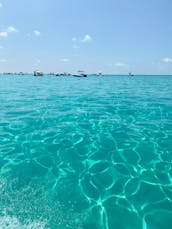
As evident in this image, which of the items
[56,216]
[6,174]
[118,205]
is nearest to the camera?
[56,216]

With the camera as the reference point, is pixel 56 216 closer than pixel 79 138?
Yes

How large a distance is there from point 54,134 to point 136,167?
4.50 metres

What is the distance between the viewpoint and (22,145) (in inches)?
314

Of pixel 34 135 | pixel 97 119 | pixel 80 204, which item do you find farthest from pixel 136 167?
pixel 97 119

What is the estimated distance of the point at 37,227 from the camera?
3.98m

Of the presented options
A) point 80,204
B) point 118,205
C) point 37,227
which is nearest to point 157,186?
point 118,205

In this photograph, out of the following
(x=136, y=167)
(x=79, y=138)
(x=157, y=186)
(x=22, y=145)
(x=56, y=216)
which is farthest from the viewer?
(x=79, y=138)

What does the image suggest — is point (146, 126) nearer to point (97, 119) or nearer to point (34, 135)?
point (97, 119)

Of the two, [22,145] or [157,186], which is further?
[22,145]

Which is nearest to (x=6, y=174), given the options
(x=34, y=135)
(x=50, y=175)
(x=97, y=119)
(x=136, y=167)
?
(x=50, y=175)

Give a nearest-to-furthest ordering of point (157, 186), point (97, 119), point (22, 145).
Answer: point (157, 186) < point (22, 145) < point (97, 119)

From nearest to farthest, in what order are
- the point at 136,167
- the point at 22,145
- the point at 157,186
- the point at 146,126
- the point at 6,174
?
the point at 157,186, the point at 6,174, the point at 136,167, the point at 22,145, the point at 146,126

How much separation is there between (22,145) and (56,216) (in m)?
4.37

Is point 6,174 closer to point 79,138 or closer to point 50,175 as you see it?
point 50,175
